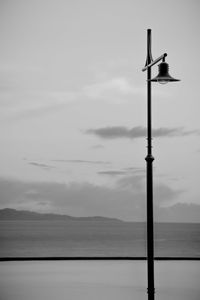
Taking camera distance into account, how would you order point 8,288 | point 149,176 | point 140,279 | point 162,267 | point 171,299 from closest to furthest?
1. point 149,176
2. point 171,299
3. point 8,288
4. point 140,279
5. point 162,267

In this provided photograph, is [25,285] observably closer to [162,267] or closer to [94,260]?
[162,267]

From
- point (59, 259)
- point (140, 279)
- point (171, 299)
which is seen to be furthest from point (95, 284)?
point (59, 259)

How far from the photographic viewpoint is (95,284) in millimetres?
14156

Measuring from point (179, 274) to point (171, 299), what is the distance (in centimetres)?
480

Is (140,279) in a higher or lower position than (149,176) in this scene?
lower

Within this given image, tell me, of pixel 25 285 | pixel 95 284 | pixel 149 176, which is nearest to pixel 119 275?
pixel 95 284

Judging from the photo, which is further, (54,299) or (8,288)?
(8,288)

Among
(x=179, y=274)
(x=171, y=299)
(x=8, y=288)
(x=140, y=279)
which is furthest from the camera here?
(x=179, y=274)

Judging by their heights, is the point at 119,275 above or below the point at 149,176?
below

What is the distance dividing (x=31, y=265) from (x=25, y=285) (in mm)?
5544

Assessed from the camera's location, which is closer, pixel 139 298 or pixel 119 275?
pixel 139 298

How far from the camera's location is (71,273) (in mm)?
16750

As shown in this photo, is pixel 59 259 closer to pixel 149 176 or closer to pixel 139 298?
pixel 139 298

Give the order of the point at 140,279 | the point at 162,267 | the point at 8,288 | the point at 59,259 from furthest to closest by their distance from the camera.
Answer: the point at 59,259, the point at 162,267, the point at 140,279, the point at 8,288
